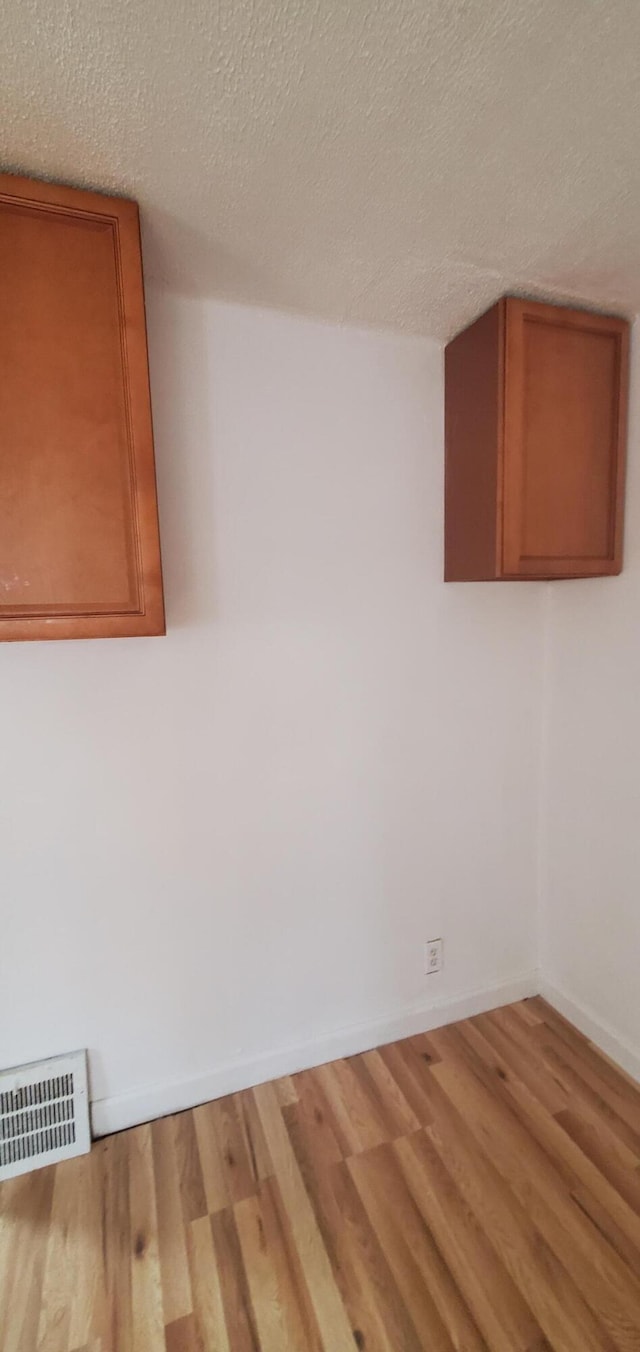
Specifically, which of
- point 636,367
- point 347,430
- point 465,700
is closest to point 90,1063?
point 465,700

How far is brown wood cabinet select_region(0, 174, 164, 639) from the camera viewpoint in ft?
3.45

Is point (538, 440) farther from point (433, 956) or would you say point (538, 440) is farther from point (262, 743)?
point (433, 956)

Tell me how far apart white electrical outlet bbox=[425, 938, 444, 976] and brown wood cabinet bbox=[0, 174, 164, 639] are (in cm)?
146

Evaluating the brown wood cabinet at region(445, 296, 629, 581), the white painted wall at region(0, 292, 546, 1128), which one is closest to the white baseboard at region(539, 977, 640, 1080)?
the white painted wall at region(0, 292, 546, 1128)

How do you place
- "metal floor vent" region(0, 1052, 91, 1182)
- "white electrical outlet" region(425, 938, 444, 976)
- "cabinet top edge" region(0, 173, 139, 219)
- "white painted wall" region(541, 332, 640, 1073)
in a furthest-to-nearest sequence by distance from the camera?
1. "white electrical outlet" region(425, 938, 444, 976)
2. "white painted wall" region(541, 332, 640, 1073)
3. "metal floor vent" region(0, 1052, 91, 1182)
4. "cabinet top edge" region(0, 173, 139, 219)

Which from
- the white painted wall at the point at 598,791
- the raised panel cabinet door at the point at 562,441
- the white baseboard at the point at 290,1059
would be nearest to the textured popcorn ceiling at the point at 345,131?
the raised panel cabinet door at the point at 562,441

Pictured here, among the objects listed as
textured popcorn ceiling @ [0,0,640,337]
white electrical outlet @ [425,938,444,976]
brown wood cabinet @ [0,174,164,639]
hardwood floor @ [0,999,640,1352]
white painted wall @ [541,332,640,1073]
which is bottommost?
hardwood floor @ [0,999,640,1352]

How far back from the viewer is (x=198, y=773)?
153 centimetres

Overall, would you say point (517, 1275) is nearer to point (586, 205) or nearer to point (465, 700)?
point (465, 700)

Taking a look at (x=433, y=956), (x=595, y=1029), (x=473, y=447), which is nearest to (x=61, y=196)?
(x=473, y=447)

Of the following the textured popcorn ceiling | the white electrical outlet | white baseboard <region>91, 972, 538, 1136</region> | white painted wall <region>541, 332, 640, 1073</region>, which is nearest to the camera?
the textured popcorn ceiling

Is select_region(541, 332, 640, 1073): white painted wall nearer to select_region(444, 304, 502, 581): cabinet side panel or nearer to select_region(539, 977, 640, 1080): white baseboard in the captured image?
select_region(539, 977, 640, 1080): white baseboard

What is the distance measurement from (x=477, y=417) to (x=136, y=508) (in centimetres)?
98

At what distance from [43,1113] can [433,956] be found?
1.21 metres
